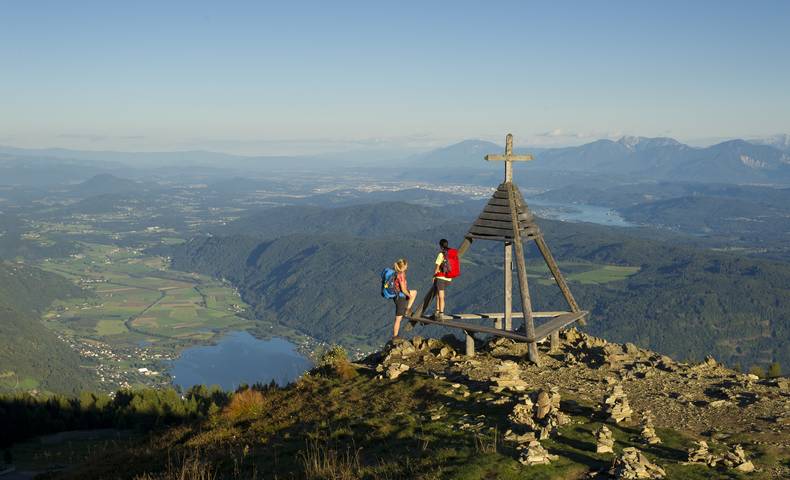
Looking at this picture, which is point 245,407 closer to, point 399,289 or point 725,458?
point 399,289

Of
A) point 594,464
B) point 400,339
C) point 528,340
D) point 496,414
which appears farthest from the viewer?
point 400,339

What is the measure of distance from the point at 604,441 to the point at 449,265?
10844mm

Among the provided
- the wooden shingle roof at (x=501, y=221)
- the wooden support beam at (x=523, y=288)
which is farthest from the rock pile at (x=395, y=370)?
the wooden shingle roof at (x=501, y=221)

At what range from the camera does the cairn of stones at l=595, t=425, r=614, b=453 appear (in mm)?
13344

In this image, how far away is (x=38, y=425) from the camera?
42.8 m

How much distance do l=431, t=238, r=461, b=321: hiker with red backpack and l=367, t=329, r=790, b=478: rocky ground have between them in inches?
71.0

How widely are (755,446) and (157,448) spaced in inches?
636

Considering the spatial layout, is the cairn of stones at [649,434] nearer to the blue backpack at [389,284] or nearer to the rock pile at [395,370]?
the rock pile at [395,370]

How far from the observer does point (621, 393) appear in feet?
54.3

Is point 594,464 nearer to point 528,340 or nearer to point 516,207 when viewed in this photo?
point 528,340

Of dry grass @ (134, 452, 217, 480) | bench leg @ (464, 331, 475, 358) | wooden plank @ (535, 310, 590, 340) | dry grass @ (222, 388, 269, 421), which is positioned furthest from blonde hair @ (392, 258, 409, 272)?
dry grass @ (134, 452, 217, 480)

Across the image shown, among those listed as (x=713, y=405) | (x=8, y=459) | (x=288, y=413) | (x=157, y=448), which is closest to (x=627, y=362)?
(x=713, y=405)

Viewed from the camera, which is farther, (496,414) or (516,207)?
(516,207)

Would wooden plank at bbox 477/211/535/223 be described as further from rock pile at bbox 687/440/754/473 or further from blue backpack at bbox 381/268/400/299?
rock pile at bbox 687/440/754/473
